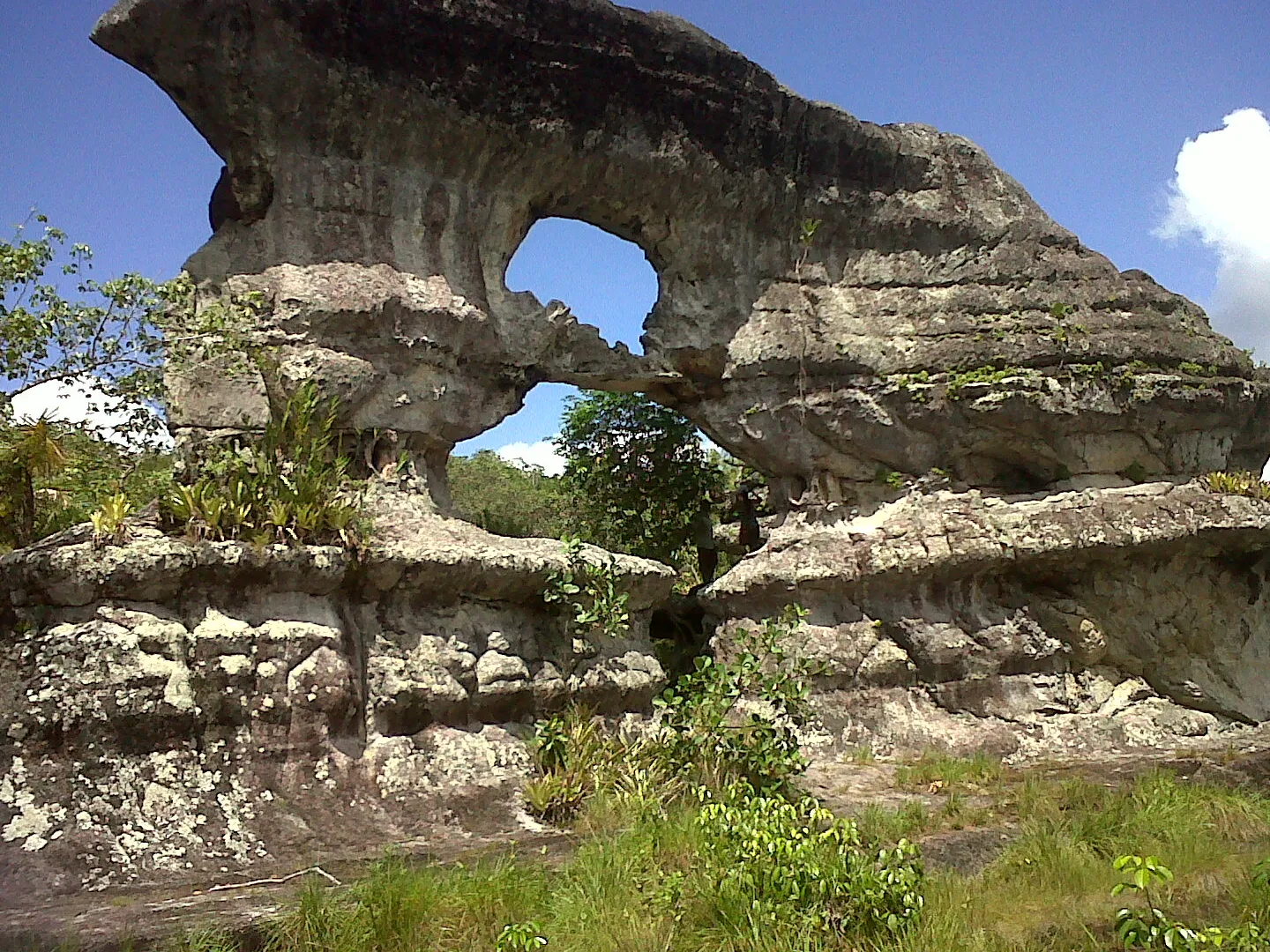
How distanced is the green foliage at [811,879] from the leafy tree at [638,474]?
1027cm

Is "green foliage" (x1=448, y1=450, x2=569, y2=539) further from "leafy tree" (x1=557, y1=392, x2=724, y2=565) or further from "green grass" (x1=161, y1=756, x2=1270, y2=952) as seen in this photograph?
"green grass" (x1=161, y1=756, x2=1270, y2=952)

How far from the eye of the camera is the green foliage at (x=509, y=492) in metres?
19.5

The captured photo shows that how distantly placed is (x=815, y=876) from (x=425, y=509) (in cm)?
636

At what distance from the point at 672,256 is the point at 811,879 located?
30.9ft

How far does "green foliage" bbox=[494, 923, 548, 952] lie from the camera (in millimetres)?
4270

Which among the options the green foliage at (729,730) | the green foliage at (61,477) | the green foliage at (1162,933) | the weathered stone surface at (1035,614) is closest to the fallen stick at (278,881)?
the green foliage at (729,730)

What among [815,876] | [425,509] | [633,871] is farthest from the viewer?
[425,509]

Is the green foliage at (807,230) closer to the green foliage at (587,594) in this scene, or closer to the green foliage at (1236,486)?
the green foliage at (1236,486)

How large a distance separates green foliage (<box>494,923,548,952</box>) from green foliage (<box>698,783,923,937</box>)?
93 cm

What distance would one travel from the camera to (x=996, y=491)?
1264cm

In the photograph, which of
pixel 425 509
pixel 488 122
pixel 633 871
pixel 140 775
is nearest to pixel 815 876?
pixel 633 871

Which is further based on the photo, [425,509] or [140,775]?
[425,509]

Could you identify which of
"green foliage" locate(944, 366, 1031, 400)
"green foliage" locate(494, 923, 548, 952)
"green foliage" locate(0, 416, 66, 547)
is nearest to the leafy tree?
"green foliage" locate(944, 366, 1031, 400)

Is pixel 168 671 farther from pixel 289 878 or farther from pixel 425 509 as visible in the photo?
pixel 425 509
